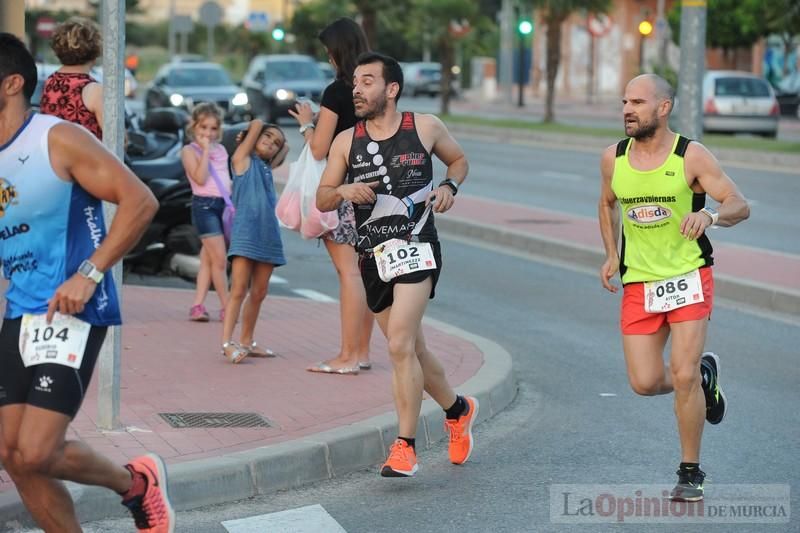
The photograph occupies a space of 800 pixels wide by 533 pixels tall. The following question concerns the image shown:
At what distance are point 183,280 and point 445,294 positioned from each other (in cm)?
230

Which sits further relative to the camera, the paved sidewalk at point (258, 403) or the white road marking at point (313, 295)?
the white road marking at point (313, 295)

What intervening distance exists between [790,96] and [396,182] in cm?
4308

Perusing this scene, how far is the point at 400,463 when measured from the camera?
6590mm

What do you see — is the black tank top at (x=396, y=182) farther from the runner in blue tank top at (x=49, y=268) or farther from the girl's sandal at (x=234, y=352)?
the girl's sandal at (x=234, y=352)

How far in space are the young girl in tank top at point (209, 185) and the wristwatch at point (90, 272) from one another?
5447mm

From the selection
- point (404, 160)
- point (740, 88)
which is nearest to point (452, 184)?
point (404, 160)

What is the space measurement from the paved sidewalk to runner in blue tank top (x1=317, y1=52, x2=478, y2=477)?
410 millimetres

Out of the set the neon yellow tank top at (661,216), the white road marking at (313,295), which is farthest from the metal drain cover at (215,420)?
the white road marking at (313,295)

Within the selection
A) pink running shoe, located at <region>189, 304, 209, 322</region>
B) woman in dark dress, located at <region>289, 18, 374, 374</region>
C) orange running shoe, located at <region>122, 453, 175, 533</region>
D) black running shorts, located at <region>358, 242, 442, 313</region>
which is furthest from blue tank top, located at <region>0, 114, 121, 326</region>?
pink running shoe, located at <region>189, 304, 209, 322</region>

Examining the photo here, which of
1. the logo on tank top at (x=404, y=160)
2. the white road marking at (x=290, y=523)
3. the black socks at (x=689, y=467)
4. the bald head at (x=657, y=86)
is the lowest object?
the white road marking at (x=290, y=523)

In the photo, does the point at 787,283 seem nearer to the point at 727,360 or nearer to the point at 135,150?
the point at 727,360

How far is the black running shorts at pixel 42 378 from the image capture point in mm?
4820

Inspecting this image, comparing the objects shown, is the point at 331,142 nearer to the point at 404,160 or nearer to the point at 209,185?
the point at 404,160

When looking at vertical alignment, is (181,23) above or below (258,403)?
above
